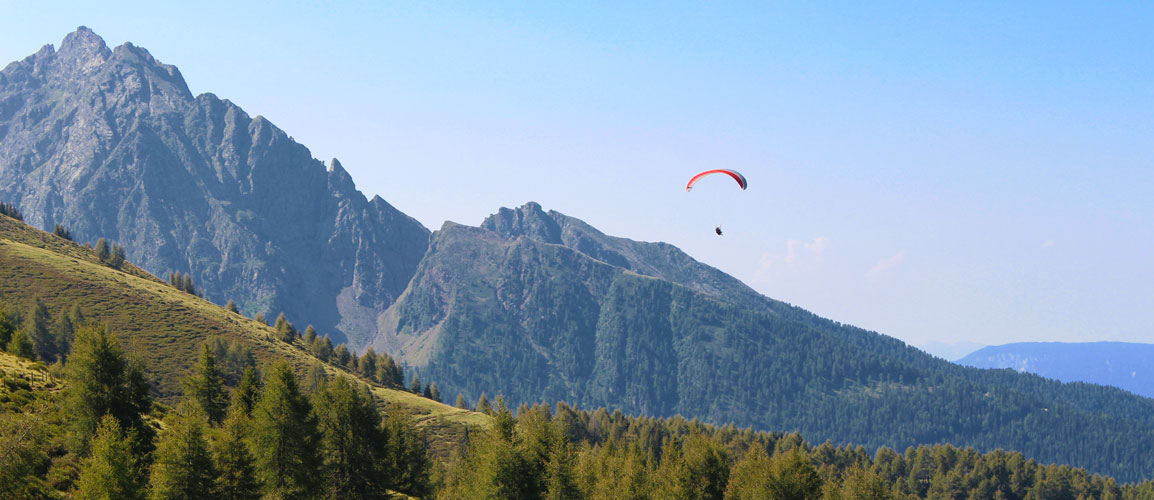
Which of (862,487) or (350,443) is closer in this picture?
(350,443)

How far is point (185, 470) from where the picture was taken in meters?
61.3

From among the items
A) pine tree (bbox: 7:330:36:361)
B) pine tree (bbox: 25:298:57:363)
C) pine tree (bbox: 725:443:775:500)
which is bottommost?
pine tree (bbox: 725:443:775:500)

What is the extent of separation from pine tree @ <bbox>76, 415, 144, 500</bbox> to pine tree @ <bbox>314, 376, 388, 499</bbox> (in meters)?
21.3

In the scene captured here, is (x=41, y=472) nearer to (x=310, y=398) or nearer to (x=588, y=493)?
(x=310, y=398)

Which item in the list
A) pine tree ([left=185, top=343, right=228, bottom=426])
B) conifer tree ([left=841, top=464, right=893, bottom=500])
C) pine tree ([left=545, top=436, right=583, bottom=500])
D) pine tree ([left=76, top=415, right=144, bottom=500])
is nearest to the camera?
pine tree ([left=76, top=415, right=144, bottom=500])

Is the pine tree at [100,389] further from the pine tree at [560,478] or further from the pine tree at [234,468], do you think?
the pine tree at [560,478]

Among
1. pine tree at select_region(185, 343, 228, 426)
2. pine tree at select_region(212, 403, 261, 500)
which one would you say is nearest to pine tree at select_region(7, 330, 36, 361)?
pine tree at select_region(185, 343, 228, 426)

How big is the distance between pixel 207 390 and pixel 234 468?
2884 centimetres

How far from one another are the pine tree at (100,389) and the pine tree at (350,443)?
16.2 m

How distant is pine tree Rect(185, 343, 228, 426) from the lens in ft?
296

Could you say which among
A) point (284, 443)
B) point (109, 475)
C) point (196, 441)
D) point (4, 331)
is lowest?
point (109, 475)

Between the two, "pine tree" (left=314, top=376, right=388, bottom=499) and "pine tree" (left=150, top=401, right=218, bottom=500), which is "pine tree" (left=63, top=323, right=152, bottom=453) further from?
"pine tree" (left=314, top=376, right=388, bottom=499)

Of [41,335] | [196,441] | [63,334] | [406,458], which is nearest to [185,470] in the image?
[196,441]

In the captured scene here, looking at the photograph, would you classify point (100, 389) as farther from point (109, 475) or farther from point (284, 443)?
point (109, 475)
